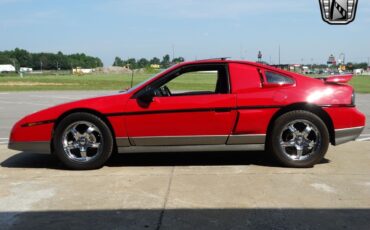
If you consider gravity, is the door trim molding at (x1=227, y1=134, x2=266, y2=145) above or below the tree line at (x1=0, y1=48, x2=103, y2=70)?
below

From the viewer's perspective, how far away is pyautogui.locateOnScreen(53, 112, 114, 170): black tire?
564cm

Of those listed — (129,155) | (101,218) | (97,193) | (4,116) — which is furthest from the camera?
(4,116)

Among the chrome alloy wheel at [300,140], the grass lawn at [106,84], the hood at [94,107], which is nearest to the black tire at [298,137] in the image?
the chrome alloy wheel at [300,140]

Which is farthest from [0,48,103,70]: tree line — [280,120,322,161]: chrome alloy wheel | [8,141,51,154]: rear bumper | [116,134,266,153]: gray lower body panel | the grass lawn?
[280,120,322,161]: chrome alloy wheel

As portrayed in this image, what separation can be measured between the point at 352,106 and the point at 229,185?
207 centimetres

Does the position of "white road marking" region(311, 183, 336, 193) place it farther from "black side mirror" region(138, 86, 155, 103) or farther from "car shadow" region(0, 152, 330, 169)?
"black side mirror" region(138, 86, 155, 103)

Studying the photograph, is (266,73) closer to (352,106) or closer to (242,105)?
(242,105)

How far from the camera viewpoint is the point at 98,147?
5.69 metres

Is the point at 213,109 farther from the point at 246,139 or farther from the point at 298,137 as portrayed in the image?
the point at 298,137

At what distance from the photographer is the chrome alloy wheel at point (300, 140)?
5.67m

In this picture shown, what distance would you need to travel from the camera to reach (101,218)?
12.7 feet

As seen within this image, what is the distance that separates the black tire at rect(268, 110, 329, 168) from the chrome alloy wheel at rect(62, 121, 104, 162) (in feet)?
7.00

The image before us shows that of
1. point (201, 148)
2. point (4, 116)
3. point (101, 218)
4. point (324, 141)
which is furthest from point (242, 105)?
point (4, 116)

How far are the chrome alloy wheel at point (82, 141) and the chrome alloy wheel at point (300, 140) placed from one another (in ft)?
7.41
